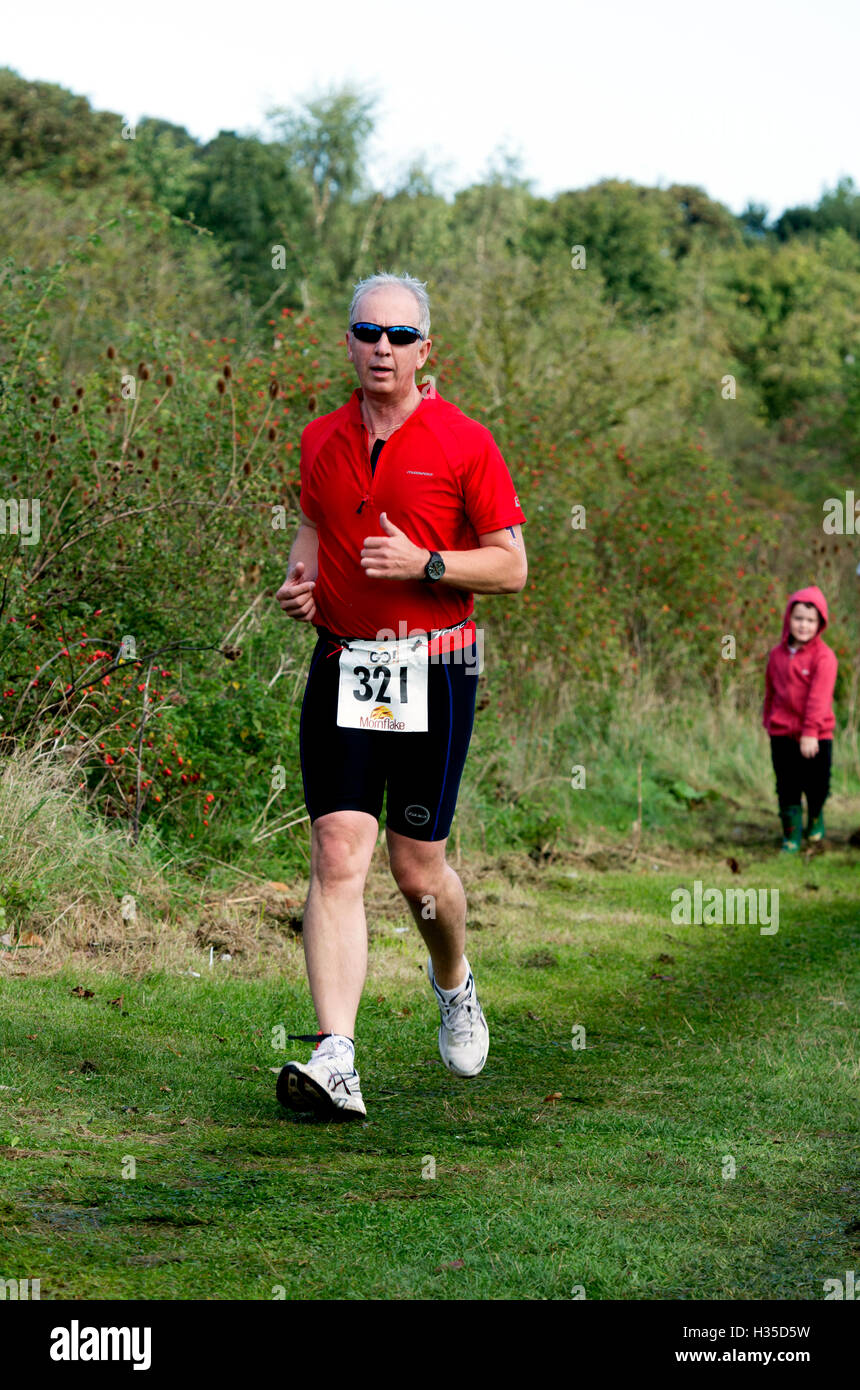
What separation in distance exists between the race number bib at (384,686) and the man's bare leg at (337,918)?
1.01ft

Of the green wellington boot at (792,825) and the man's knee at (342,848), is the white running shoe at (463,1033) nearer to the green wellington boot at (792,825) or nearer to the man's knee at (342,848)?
the man's knee at (342,848)

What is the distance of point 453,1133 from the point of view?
16.6 feet

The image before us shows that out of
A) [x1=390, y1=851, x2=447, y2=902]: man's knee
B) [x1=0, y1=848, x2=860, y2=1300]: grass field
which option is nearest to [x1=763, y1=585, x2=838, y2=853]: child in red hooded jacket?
[x1=0, y1=848, x2=860, y2=1300]: grass field

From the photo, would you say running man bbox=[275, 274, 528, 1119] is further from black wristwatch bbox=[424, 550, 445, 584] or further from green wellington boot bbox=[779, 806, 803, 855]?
green wellington boot bbox=[779, 806, 803, 855]

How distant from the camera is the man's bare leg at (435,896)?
5270 mm

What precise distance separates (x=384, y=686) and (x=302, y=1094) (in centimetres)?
128

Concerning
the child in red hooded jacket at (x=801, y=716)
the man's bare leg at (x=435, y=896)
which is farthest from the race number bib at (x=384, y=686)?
the child in red hooded jacket at (x=801, y=716)

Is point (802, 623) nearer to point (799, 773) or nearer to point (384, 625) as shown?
point (799, 773)

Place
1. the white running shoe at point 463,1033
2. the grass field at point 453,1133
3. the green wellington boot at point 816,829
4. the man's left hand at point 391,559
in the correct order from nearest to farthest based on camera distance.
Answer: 1. the grass field at point 453,1133
2. the man's left hand at point 391,559
3. the white running shoe at point 463,1033
4. the green wellington boot at point 816,829
